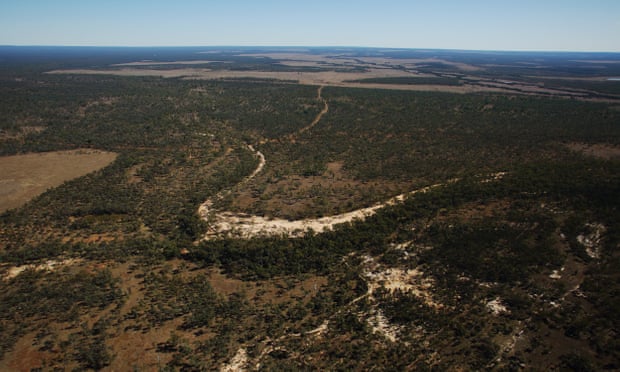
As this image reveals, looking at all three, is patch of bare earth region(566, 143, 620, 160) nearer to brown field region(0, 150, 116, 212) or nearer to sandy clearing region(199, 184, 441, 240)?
sandy clearing region(199, 184, 441, 240)

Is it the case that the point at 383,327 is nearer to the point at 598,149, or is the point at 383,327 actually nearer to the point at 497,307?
the point at 497,307

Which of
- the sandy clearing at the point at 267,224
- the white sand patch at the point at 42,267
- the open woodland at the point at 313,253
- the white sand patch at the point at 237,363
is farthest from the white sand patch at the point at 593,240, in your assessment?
the white sand patch at the point at 42,267

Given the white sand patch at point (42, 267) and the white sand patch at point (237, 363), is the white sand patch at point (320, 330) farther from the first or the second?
the white sand patch at point (42, 267)

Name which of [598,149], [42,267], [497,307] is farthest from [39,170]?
[598,149]

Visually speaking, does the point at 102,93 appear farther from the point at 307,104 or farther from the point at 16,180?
the point at 16,180

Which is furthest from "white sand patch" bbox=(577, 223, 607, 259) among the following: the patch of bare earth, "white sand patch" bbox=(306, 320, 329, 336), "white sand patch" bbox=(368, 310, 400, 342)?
the patch of bare earth

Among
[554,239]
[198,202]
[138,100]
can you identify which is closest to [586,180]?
[554,239]
